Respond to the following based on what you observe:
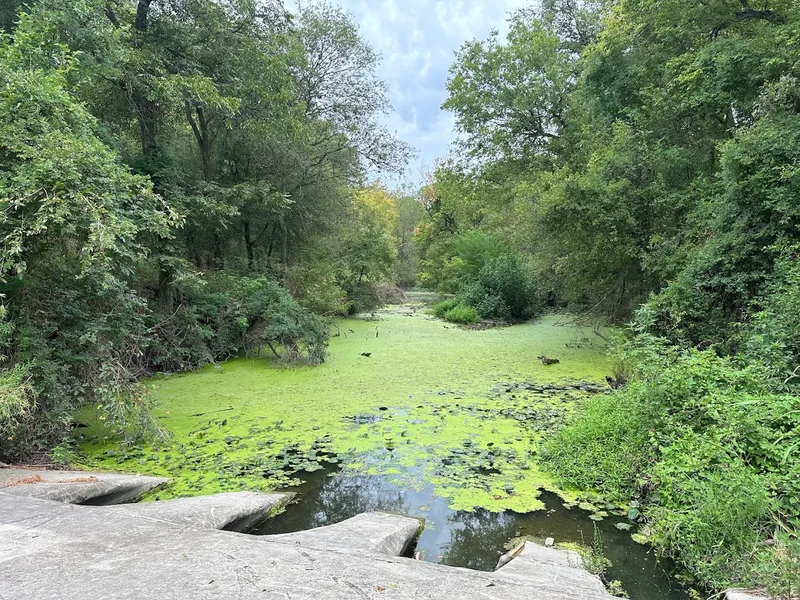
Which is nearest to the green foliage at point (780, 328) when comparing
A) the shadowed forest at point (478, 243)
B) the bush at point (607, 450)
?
the shadowed forest at point (478, 243)

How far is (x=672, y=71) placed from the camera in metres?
8.10

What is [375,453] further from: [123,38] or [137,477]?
[123,38]

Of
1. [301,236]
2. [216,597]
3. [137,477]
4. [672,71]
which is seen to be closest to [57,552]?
[216,597]

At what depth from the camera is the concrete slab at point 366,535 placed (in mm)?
2768

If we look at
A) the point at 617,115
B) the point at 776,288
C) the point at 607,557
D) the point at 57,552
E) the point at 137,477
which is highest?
the point at 617,115

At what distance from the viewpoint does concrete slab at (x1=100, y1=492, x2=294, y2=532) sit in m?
3.00

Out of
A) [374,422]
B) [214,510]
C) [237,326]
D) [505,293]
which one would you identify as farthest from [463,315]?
[214,510]

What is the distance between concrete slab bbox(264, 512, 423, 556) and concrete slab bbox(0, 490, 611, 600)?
0.78 feet

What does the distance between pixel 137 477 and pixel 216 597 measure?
262 centimetres

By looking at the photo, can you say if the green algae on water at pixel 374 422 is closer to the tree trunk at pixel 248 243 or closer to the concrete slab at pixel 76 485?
the concrete slab at pixel 76 485

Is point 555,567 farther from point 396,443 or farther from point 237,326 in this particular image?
point 237,326

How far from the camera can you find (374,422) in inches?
228

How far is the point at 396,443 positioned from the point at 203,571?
10.2 ft

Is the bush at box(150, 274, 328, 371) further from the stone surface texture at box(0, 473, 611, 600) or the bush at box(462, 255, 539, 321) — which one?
the bush at box(462, 255, 539, 321)
